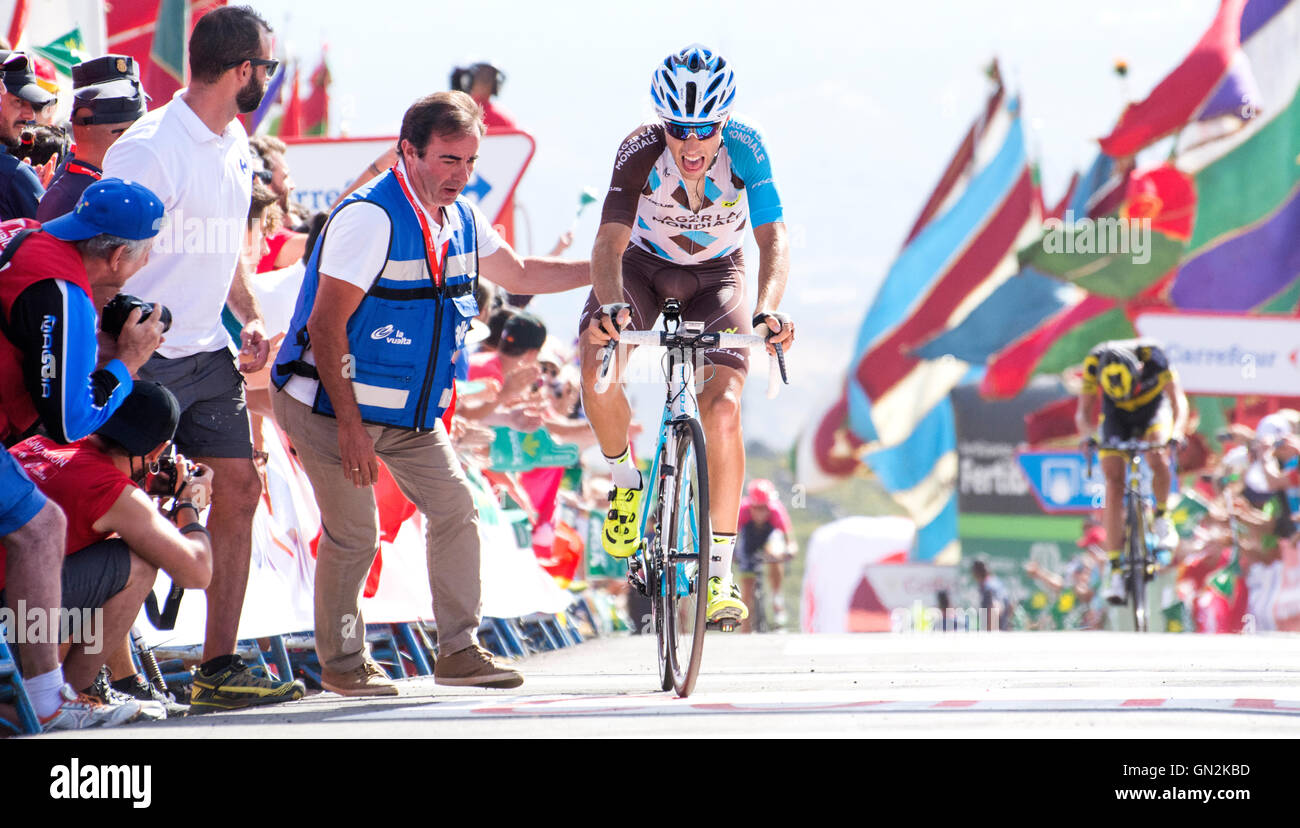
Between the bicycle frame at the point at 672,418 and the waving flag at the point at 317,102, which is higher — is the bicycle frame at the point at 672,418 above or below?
below

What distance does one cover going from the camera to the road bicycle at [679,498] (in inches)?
234

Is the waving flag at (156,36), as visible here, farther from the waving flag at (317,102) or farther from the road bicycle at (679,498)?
the waving flag at (317,102)

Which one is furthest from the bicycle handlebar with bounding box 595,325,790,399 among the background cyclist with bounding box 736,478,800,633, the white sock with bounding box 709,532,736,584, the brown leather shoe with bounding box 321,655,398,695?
the background cyclist with bounding box 736,478,800,633

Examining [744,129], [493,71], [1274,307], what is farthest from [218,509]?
[1274,307]

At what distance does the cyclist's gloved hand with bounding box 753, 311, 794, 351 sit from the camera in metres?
5.94

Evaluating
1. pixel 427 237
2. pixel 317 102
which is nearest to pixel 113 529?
pixel 427 237

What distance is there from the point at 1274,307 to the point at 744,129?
84.6ft

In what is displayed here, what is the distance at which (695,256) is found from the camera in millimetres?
6859

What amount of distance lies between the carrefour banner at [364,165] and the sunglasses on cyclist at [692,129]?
3343mm

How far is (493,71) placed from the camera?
10.7 metres

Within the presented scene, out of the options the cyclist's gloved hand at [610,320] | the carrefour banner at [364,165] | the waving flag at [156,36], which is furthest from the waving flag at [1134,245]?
the cyclist's gloved hand at [610,320]

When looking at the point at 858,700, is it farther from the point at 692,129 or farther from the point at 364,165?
the point at 364,165

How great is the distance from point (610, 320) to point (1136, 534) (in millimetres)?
7648
